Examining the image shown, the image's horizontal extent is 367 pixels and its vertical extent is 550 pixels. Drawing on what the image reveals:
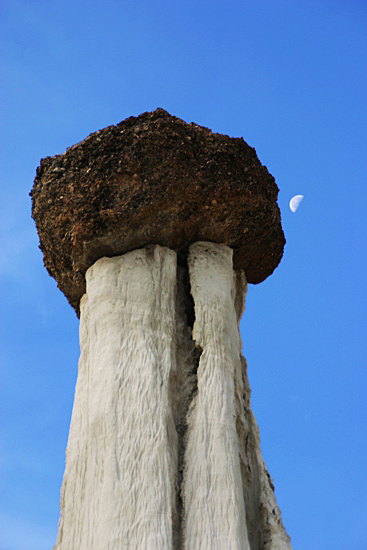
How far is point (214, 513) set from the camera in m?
5.38

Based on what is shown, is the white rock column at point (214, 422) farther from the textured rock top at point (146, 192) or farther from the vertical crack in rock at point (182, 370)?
the textured rock top at point (146, 192)

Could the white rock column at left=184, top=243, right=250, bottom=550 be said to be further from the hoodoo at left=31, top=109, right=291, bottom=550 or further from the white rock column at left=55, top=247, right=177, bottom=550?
the white rock column at left=55, top=247, right=177, bottom=550

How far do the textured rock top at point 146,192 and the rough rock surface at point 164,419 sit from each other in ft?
0.57

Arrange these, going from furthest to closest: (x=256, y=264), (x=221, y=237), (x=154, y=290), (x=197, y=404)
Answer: (x=256, y=264)
(x=221, y=237)
(x=154, y=290)
(x=197, y=404)

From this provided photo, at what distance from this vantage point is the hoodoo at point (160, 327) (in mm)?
5398

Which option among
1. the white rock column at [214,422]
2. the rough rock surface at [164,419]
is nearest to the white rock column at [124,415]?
the rough rock surface at [164,419]

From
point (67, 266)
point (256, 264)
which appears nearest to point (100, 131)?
point (67, 266)

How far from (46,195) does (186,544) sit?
2991 mm

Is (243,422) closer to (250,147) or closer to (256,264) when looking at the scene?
(256,264)

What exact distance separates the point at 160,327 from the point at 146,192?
107 cm

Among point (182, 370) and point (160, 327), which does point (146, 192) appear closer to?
point (160, 327)

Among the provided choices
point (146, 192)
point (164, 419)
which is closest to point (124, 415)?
point (164, 419)

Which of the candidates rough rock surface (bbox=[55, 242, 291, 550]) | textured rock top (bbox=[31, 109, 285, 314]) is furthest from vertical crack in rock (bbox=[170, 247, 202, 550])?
textured rock top (bbox=[31, 109, 285, 314])

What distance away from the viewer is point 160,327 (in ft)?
20.0
